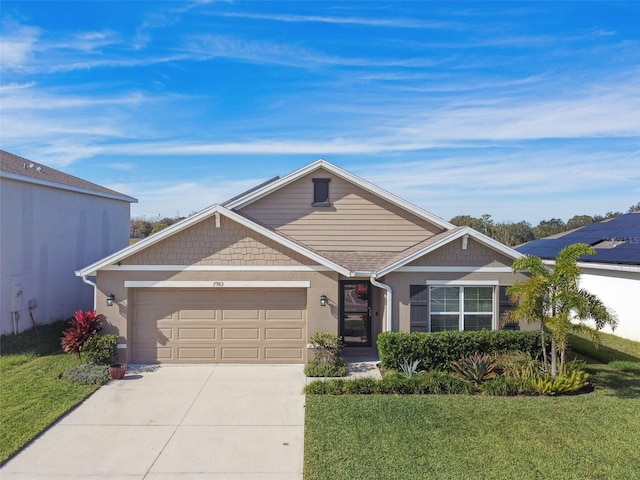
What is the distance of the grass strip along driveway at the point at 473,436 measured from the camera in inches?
254

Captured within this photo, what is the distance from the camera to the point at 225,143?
73.3 ft

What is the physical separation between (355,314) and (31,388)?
8686mm

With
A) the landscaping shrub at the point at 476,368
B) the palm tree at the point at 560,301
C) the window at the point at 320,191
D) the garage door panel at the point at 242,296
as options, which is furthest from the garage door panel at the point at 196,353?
the palm tree at the point at 560,301

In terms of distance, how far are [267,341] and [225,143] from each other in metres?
12.9

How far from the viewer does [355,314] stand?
46.4ft

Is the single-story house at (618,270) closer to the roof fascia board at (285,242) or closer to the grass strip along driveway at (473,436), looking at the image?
the grass strip along driveway at (473,436)

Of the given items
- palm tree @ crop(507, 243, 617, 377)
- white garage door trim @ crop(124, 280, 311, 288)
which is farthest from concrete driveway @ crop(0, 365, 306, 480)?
palm tree @ crop(507, 243, 617, 377)

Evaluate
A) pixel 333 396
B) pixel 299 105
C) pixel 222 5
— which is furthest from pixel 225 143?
pixel 333 396

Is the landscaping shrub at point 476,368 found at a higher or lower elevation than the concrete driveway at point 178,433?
higher

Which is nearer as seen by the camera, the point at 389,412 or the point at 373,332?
the point at 389,412

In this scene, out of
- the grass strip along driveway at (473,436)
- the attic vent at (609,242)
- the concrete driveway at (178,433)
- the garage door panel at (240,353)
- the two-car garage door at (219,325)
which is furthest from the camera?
the attic vent at (609,242)

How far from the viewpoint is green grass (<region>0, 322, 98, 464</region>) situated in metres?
7.82

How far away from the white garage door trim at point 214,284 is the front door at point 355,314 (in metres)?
2.27

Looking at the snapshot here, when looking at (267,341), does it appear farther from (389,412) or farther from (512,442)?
(512,442)
